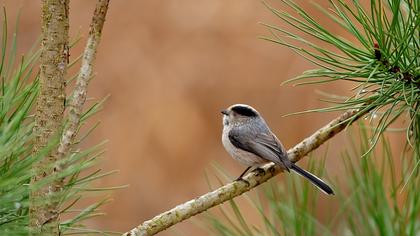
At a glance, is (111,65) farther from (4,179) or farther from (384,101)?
(4,179)

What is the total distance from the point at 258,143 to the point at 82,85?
3.28ft

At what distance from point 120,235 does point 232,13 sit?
2638 mm

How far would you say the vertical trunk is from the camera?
716 millimetres

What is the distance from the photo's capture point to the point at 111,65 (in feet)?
11.0

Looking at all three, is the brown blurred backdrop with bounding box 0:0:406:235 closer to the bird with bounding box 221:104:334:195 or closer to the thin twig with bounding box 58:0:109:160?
the bird with bounding box 221:104:334:195

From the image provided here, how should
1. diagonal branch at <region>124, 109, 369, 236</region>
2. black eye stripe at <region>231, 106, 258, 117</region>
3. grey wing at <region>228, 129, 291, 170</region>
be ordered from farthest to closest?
black eye stripe at <region>231, 106, 258, 117</region> → grey wing at <region>228, 129, 291, 170</region> → diagonal branch at <region>124, 109, 369, 236</region>

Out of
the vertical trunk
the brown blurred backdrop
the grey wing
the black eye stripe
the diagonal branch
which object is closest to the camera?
the vertical trunk

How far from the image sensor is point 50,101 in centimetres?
74

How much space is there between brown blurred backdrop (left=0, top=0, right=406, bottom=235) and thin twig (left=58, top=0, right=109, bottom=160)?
7.89 ft

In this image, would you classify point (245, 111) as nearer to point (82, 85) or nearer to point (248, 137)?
point (248, 137)

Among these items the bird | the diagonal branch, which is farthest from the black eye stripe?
the diagonal branch

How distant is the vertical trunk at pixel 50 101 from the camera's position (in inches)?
28.2

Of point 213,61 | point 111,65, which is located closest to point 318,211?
point 213,61

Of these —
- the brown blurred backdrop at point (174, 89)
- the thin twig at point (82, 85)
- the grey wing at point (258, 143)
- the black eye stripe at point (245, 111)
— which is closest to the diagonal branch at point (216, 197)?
the thin twig at point (82, 85)
